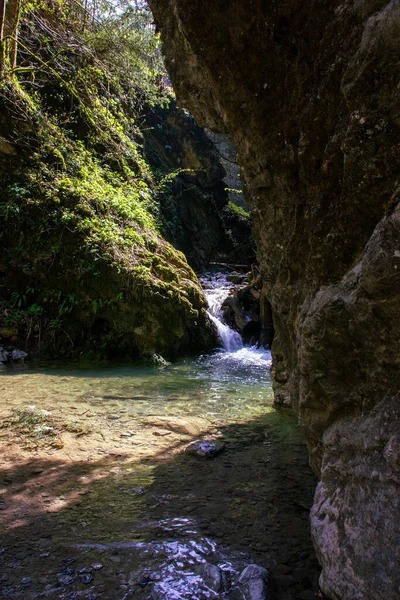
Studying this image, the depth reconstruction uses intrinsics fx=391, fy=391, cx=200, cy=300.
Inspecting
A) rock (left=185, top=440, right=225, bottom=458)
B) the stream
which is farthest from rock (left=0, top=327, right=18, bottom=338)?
rock (left=185, top=440, right=225, bottom=458)

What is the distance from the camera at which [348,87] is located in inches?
70.3

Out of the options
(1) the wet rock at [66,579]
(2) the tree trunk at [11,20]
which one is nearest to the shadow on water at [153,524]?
(1) the wet rock at [66,579]

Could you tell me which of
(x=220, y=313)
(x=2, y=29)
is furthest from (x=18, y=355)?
(x=2, y=29)

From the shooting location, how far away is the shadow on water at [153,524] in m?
1.79

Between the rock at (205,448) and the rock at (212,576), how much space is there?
4.50 feet

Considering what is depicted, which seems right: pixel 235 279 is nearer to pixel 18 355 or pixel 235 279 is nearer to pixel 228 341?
pixel 228 341

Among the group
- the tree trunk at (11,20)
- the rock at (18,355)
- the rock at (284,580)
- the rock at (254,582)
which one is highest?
the tree trunk at (11,20)

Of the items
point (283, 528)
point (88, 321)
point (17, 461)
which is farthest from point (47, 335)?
point (283, 528)

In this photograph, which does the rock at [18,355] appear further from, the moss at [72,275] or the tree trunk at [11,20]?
the tree trunk at [11,20]

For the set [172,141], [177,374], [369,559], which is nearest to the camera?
[369,559]

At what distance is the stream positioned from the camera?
1824mm

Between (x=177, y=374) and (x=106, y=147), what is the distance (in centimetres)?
737

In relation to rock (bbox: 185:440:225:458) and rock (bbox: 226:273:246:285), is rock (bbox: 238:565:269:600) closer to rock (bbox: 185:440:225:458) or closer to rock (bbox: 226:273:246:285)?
rock (bbox: 185:440:225:458)

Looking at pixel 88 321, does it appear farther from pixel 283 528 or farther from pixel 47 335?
pixel 283 528
